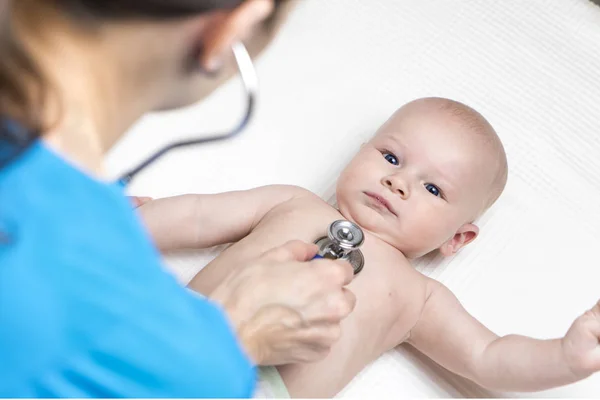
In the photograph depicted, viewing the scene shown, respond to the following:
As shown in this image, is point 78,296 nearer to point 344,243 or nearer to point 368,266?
point 344,243

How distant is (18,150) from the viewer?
0.54 metres

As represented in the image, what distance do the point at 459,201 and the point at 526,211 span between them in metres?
0.22

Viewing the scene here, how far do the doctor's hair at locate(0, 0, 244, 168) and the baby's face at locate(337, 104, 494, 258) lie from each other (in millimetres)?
673

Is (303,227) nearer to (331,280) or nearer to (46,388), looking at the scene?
(331,280)

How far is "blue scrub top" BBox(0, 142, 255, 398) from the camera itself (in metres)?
0.53

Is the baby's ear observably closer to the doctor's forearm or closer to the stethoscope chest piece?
the stethoscope chest piece

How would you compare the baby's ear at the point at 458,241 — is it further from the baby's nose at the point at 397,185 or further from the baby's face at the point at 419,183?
the baby's nose at the point at 397,185

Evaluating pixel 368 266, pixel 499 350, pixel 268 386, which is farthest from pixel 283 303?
pixel 499 350

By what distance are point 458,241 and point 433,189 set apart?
0.12 meters

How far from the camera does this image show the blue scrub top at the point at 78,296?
53 centimetres

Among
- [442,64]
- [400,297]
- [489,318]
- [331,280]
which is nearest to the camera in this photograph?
[331,280]

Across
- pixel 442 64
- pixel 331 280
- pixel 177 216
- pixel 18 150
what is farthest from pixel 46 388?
pixel 442 64

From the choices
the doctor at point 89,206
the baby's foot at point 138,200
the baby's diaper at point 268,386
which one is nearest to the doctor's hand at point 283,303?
the baby's diaper at point 268,386

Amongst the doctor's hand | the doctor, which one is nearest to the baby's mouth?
the doctor's hand
